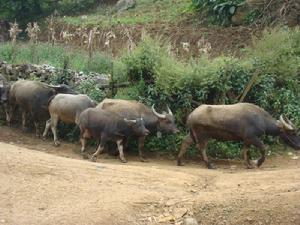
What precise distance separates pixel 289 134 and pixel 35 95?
20.7 ft

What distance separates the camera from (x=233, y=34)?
21719mm

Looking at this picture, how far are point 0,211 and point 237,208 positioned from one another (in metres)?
3.52

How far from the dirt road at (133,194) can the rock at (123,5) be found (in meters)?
17.6

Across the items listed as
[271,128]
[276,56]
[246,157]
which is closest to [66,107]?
[246,157]

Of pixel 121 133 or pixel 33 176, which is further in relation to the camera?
pixel 121 133

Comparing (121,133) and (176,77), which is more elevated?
(176,77)

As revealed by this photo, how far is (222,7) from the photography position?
22.2 metres

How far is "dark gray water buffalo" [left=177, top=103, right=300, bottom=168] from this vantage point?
43.6 ft

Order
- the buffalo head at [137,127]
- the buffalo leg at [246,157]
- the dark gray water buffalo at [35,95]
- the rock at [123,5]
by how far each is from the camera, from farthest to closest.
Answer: the rock at [123,5]
the dark gray water buffalo at [35,95]
the buffalo head at [137,127]
the buffalo leg at [246,157]

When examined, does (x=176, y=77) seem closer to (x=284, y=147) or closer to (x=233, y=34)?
(x=284, y=147)

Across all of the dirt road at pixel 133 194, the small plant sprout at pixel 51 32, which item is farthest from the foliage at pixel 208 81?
the small plant sprout at pixel 51 32

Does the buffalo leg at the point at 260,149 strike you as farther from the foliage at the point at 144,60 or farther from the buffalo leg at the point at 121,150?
the foliage at the point at 144,60

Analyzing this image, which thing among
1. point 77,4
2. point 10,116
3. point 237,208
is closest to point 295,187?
point 237,208

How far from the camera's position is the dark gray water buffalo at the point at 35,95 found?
15.7 m
